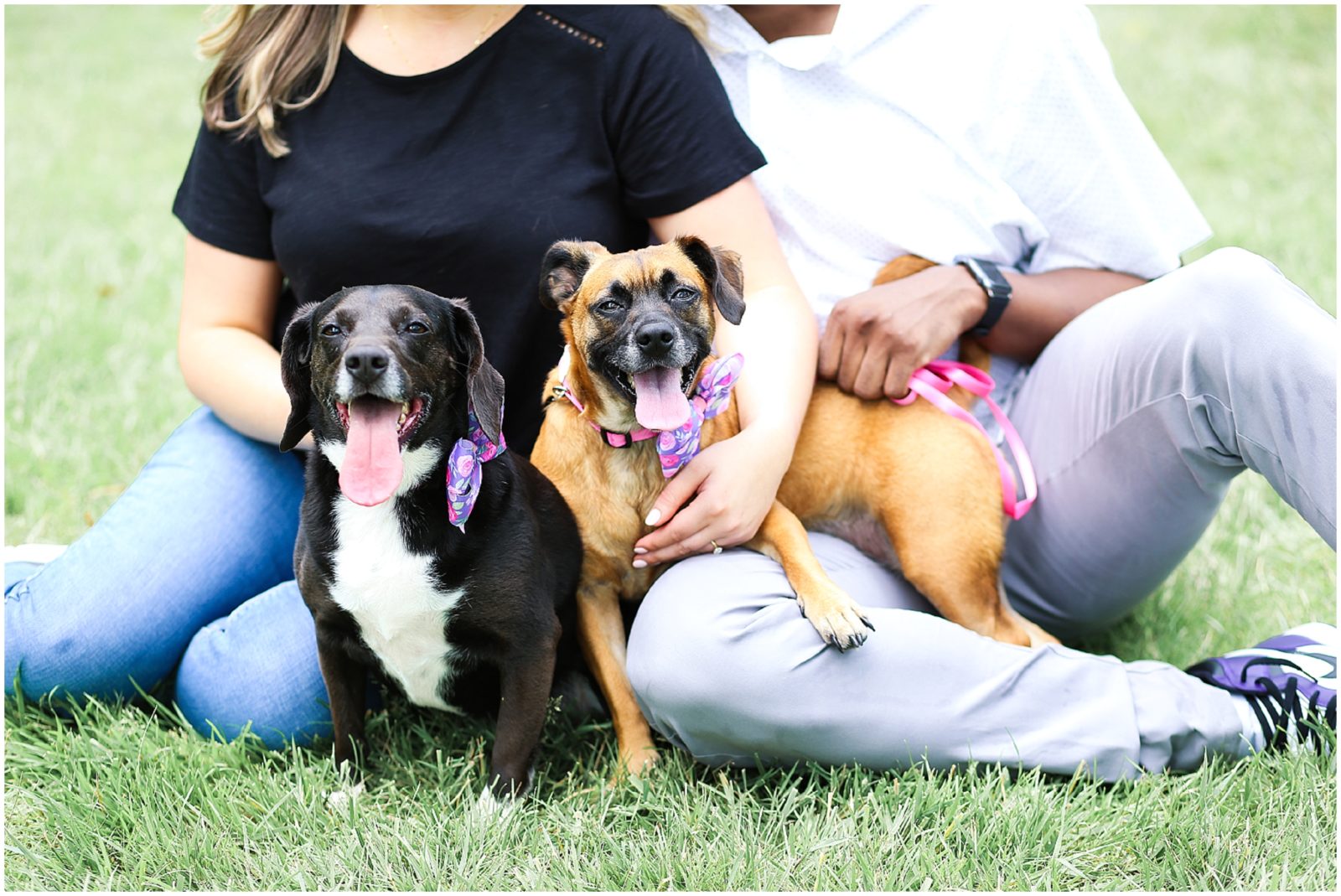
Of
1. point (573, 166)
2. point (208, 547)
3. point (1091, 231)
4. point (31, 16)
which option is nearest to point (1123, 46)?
point (1091, 231)

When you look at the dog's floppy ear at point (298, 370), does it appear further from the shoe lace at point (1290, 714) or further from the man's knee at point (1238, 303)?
the shoe lace at point (1290, 714)

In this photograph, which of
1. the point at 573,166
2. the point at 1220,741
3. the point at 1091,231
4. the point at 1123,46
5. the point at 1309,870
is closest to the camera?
the point at 1309,870

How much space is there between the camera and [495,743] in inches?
93.0

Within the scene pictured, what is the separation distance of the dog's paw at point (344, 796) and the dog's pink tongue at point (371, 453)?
2.10ft

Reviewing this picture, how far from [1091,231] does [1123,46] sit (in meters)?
8.03

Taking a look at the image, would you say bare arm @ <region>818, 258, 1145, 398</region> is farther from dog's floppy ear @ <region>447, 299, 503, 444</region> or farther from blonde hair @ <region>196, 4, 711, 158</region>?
dog's floppy ear @ <region>447, 299, 503, 444</region>

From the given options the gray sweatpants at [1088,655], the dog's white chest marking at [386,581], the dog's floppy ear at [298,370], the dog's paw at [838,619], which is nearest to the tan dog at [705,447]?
the dog's paw at [838,619]

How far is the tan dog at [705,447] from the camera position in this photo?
2475 mm

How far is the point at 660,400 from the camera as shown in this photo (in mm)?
2443

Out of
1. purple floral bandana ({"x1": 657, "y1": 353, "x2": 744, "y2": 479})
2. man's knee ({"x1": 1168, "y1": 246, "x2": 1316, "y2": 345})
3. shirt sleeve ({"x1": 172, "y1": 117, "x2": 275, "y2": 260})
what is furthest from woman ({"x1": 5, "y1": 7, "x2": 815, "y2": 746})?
man's knee ({"x1": 1168, "y1": 246, "x2": 1316, "y2": 345})

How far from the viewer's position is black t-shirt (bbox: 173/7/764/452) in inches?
108

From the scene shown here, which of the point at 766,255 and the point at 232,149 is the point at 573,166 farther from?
the point at 232,149

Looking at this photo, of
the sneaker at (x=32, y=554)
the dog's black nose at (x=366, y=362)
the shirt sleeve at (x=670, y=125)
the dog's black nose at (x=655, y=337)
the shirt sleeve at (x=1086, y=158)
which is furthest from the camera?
the sneaker at (x=32, y=554)

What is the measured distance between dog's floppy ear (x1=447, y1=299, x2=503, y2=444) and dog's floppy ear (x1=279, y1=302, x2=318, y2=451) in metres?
0.27
